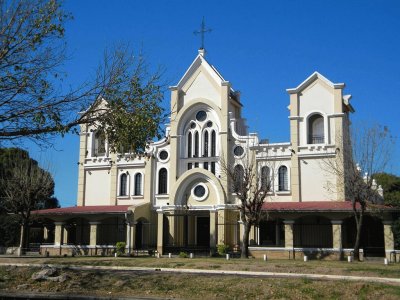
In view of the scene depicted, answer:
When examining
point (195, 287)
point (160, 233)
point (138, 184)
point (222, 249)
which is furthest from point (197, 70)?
point (195, 287)

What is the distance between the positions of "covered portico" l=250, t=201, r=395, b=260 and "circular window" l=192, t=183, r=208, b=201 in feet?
16.1

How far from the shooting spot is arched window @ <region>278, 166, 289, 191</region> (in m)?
39.5

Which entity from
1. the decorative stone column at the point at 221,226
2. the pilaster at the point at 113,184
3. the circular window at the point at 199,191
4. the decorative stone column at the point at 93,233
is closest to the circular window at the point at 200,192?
the circular window at the point at 199,191

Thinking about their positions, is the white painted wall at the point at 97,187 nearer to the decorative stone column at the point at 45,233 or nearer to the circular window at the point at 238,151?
the decorative stone column at the point at 45,233

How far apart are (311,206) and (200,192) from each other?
9338 millimetres

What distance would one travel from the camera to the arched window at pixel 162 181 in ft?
143

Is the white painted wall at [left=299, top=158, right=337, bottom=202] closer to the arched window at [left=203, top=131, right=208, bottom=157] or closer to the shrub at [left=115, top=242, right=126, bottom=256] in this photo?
the arched window at [left=203, top=131, right=208, bottom=157]

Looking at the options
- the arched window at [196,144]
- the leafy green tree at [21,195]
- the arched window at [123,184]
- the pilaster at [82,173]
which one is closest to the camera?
the leafy green tree at [21,195]

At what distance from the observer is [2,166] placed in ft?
166

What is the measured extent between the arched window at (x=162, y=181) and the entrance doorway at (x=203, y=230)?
12.4ft

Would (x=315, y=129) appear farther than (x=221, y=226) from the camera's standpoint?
Yes

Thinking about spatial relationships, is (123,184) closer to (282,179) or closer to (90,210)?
(90,210)

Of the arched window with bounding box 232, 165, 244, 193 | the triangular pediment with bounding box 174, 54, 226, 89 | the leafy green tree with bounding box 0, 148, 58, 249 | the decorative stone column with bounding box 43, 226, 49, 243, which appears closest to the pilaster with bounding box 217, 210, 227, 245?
the arched window with bounding box 232, 165, 244, 193

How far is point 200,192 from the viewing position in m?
41.4
